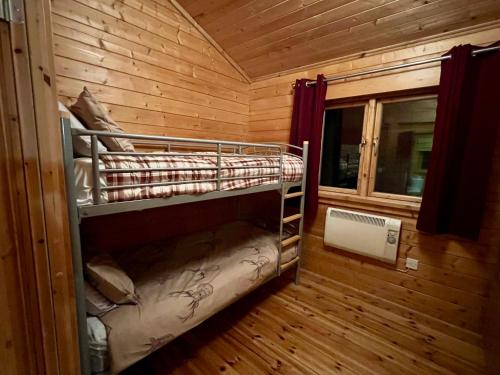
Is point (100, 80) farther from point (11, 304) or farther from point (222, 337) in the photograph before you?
point (222, 337)

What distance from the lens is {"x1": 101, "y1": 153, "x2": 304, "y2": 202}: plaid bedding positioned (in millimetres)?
1073

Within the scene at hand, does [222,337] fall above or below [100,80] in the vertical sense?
below

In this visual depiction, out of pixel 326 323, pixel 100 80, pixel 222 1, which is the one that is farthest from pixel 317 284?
pixel 222 1

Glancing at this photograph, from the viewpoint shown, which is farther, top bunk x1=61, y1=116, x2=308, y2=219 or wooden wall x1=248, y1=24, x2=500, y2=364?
wooden wall x1=248, y1=24, x2=500, y2=364

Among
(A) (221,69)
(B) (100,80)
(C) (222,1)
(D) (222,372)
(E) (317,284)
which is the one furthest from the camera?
(A) (221,69)

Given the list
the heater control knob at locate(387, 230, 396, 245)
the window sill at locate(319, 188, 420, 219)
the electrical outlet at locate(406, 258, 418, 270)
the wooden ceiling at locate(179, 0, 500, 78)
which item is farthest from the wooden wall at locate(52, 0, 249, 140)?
the electrical outlet at locate(406, 258, 418, 270)

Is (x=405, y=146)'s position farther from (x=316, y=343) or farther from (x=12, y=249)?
(x=12, y=249)

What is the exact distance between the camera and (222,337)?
1738 millimetres

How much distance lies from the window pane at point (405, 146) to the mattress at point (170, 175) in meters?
1.26

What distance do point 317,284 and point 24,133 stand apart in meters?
2.54

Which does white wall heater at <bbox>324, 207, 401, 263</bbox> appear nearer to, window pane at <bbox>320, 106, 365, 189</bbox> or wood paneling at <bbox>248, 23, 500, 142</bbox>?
window pane at <bbox>320, 106, 365, 189</bbox>

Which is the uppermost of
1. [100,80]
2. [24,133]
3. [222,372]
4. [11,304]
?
[100,80]

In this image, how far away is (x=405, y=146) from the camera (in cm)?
221

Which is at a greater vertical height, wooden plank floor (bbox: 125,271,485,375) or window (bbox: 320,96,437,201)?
window (bbox: 320,96,437,201)
